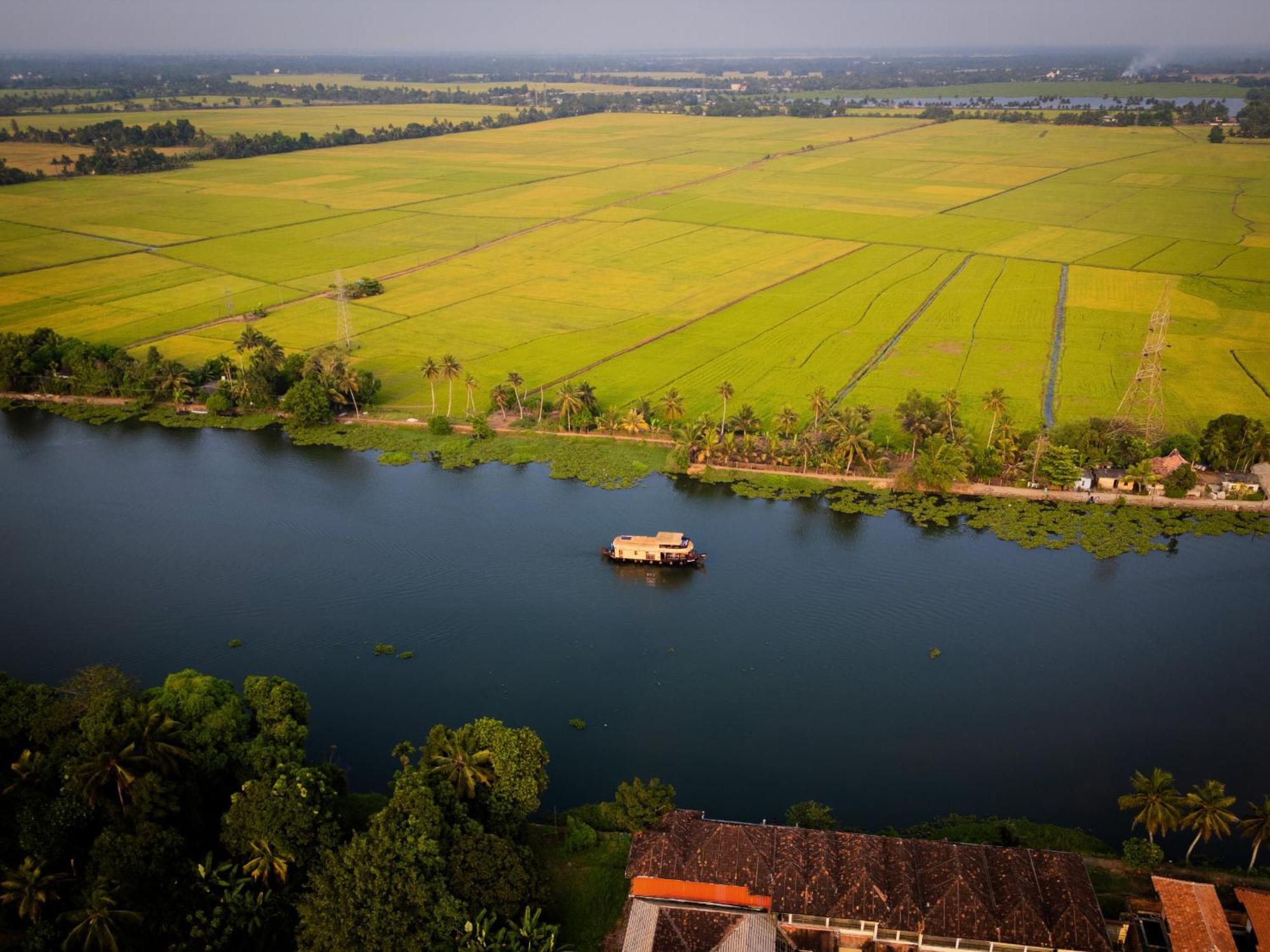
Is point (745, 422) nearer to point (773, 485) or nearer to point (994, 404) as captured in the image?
Answer: point (773, 485)

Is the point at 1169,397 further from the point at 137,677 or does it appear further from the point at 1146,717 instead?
the point at 137,677

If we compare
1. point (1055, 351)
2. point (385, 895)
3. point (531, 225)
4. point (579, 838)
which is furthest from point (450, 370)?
point (531, 225)

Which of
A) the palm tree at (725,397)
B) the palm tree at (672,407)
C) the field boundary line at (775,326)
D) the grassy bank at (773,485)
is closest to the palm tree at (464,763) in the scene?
the grassy bank at (773,485)

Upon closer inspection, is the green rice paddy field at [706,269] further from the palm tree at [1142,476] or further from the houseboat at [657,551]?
the houseboat at [657,551]

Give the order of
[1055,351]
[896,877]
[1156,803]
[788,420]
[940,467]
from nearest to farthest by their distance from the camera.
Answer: [896,877], [1156,803], [940,467], [788,420], [1055,351]

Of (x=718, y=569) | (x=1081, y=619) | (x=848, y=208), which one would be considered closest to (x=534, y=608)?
(x=718, y=569)

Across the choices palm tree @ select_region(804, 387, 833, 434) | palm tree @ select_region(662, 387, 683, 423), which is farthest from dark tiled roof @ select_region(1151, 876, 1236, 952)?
palm tree @ select_region(662, 387, 683, 423)

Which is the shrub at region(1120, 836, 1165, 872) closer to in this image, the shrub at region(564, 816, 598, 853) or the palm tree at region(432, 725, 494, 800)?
the shrub at region(564, 816, 598, 853)
